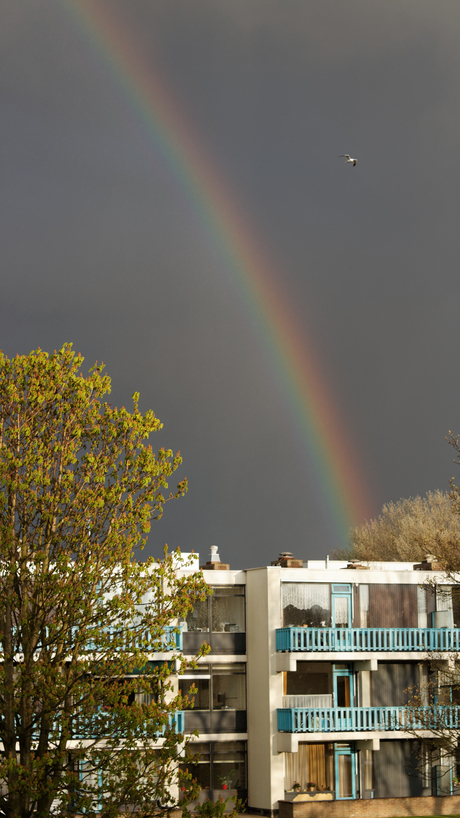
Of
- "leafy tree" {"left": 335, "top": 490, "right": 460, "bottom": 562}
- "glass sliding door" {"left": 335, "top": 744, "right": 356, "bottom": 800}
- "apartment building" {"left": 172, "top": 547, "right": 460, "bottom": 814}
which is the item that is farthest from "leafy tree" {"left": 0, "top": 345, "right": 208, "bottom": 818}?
"leafy tree" {"left": 335, "top": 490, "right": 460, "bottom": 562}

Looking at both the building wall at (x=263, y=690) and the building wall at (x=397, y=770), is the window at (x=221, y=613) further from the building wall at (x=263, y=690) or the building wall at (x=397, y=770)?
the building wall at (x=397, y=770)

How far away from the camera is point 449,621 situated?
40.6m

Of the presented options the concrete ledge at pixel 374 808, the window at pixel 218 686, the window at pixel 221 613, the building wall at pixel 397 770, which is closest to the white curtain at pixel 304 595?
the window at pixel 221 613

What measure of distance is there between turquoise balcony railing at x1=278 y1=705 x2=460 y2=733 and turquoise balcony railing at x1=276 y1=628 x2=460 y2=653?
2298 mm

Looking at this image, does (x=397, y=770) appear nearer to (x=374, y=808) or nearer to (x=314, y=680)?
(x=374, y=808)

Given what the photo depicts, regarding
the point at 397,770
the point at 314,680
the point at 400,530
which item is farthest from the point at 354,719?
the point at 400,530

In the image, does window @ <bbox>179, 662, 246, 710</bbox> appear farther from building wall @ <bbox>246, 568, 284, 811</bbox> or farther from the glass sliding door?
the glass sliding door

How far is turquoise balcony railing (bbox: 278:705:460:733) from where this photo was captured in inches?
1454

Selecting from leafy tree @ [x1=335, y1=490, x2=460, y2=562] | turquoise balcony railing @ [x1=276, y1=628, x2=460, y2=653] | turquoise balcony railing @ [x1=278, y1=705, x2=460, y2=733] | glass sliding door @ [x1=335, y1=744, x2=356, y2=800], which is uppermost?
leafy tree @ [x1=335, y1=490, x2=460, y2=562]

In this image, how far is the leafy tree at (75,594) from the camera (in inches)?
570

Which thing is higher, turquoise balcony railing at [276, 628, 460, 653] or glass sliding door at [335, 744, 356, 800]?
turquoise balcony railing at [276, 628, 460, 653]

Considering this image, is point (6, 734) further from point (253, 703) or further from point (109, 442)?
point (253, 703)

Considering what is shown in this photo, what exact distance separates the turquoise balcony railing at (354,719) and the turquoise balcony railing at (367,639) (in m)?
2.30

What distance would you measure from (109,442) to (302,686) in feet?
85.1
